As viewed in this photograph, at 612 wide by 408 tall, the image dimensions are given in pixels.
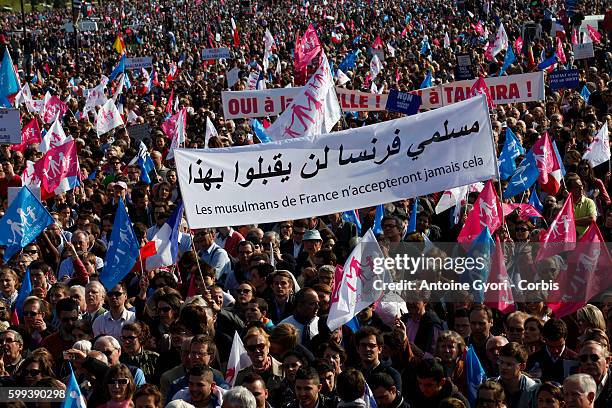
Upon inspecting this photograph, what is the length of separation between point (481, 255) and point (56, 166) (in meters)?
5.61

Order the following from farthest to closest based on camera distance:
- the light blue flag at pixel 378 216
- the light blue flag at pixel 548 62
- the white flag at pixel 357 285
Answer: the light blue flag at pixel 548 62
the light blue flag at pixel 378 216
the white flag at pixel 357 285

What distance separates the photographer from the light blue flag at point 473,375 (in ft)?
21.3

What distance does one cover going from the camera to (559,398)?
5.70 meters

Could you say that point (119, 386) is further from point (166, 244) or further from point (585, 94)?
point (585, 94)

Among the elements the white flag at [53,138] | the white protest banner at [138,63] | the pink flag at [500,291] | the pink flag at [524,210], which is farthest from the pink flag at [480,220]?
the white protest banner at [138,63]

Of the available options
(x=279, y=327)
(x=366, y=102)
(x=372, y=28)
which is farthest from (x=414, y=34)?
(x=279, y=327)

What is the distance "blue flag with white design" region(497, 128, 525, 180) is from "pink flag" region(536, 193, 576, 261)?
3.13 meters

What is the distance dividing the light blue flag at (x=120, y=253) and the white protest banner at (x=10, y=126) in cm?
606

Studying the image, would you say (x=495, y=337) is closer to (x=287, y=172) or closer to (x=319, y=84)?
(x=287, y=172)

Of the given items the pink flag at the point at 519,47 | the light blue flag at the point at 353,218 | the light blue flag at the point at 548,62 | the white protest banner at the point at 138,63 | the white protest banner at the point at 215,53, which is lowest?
the white protest banner at the point at 138,63

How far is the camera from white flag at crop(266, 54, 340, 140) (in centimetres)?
1091

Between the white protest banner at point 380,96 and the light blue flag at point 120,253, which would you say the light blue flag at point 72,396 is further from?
the white protest banner at point 380,96

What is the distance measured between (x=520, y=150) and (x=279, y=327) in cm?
599

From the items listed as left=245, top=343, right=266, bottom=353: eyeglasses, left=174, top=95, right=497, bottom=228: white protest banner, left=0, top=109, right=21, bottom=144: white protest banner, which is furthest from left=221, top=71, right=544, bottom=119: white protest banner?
left=245, top=343, right=266, bottom=353: eyeglasses
